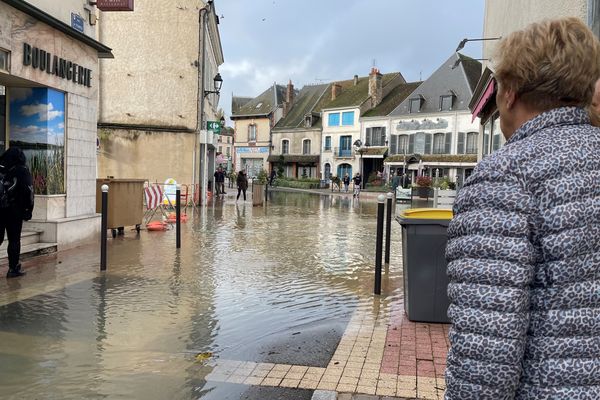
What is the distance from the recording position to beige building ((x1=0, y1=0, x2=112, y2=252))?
8.04 metres

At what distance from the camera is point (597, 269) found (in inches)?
55.5

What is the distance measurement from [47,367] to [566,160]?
388 cm

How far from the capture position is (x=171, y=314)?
17.6ft

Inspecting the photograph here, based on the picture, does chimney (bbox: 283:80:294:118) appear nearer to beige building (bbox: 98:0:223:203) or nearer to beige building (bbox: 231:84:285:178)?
beige building (bbox: 231:84:285:178)

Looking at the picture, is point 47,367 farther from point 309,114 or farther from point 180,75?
point 309,114

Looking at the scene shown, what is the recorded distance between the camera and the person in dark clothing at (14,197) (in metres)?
6.53

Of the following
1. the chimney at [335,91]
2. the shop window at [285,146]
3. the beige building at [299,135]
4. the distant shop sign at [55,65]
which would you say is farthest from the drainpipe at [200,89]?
the shop window at [285,146]

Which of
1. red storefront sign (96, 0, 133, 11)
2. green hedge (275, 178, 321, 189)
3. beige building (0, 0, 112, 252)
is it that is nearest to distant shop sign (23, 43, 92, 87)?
beige building (0, 0, 112, 252)

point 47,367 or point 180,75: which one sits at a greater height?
point 180,75

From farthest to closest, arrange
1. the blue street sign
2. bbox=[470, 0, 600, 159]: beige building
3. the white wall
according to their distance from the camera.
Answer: the blue street sign
the white wall
bbox=[470, 0, 600, 159]: beige building

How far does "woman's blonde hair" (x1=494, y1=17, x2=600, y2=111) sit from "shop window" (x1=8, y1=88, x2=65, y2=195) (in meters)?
8.82

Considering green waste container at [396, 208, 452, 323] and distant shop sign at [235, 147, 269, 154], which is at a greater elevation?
distant shop sign at [235, 147, 269, 154]

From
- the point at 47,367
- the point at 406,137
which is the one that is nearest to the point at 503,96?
the point at 47,367

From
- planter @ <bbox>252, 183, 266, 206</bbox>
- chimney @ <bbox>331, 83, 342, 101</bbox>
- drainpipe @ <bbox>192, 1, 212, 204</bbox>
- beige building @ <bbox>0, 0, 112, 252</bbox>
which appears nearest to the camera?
beige building @ <bbox>0, 0, 112, 252</bbox>
